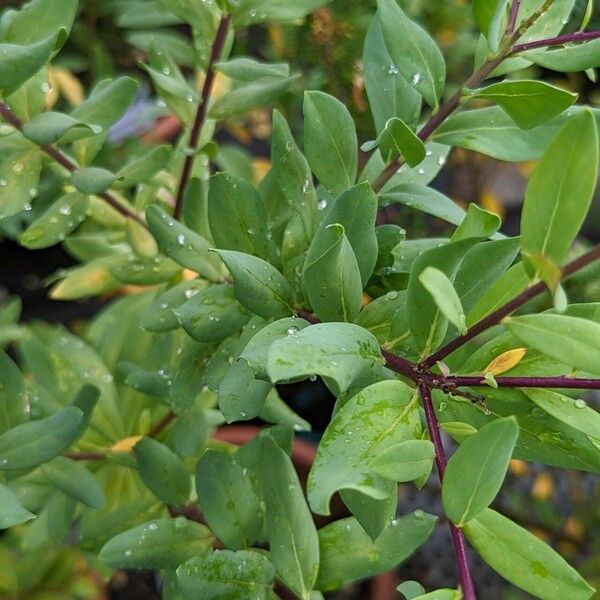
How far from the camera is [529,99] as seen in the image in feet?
1.44

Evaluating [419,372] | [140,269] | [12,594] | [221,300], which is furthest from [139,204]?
[12,594]

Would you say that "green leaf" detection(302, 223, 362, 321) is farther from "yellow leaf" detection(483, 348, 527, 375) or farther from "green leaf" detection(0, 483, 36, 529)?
"green leaf" detection(0, 483, 36, 529)

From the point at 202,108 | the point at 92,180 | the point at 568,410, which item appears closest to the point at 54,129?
the point at 92,180

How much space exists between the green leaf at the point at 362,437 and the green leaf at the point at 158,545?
0.21 metres

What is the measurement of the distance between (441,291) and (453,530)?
0.44 ft

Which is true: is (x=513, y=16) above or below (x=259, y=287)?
above

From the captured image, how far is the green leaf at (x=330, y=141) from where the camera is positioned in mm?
508

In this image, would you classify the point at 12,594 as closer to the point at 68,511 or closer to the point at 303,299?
the point at 68,511

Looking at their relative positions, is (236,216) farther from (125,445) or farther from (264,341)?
(125,445)

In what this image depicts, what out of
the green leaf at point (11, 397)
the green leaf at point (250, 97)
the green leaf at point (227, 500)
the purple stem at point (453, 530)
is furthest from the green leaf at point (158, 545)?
the green leaf at point (250, 97)

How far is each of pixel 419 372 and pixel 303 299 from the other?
0.11 m

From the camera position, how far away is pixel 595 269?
472mm

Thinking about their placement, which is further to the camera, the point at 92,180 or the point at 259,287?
the point at 92,180

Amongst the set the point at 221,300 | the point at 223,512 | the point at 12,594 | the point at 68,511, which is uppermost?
the point at 221,300
